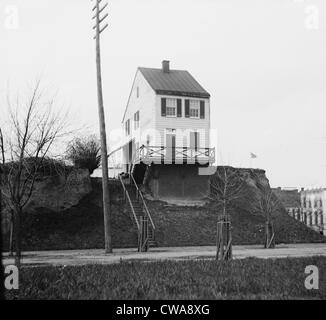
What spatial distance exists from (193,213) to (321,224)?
1224cm

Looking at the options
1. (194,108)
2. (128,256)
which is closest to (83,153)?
(194,108)

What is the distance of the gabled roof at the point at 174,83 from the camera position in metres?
32.1

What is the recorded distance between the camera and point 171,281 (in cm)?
971

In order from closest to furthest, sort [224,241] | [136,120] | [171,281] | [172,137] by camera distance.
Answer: [171,281] → [224,241] → [172,137] → [136,120]

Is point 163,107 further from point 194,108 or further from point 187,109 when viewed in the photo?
point 194,108

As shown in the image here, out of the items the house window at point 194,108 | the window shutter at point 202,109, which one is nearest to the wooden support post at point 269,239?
the window shutter at point 202,109

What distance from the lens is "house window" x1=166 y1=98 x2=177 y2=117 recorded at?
105ft

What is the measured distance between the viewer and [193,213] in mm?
30812

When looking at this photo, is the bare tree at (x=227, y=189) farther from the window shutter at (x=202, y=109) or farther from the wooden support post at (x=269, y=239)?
the wooden support post at (x=269, y=239)

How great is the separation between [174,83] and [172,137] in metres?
4.29

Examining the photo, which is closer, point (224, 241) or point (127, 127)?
point (224, 241)

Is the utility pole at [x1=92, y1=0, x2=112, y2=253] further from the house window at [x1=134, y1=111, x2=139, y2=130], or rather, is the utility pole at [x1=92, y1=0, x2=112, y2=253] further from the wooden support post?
the house window at [x1=134, y1=111, x2=139, y2=130]
